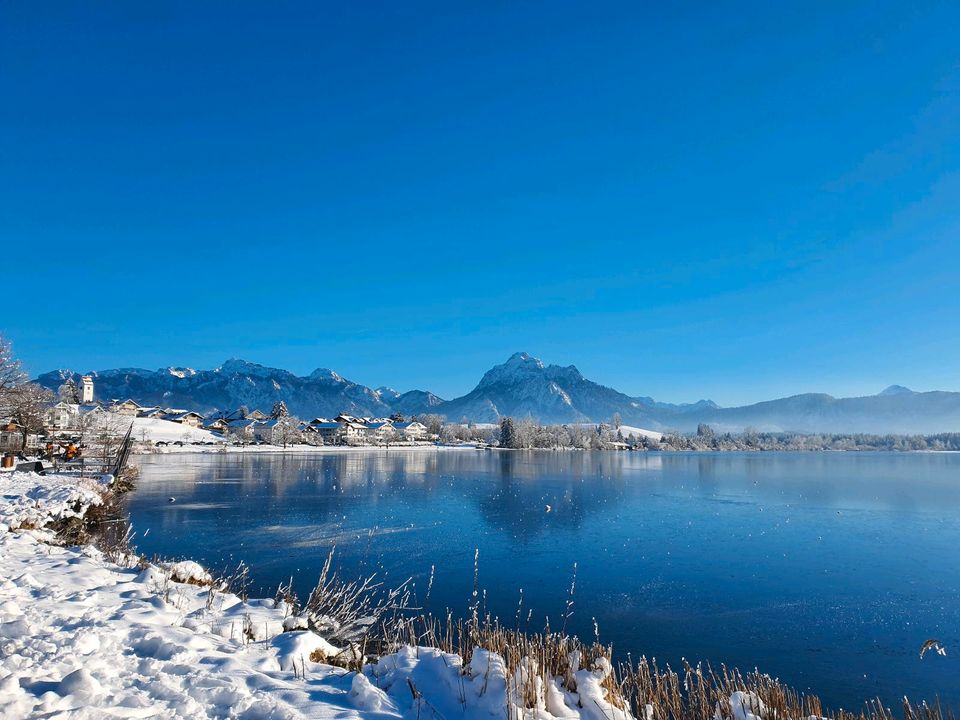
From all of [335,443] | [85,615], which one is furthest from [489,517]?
[335,443]

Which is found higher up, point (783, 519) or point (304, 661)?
point (304, 661)

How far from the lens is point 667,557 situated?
20703mm

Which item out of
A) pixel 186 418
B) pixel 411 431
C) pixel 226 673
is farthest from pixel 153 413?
pixel 226 673

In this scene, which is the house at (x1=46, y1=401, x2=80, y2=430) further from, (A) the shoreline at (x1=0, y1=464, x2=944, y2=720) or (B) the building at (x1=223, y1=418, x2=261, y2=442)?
(A) the shoreline at (x1=0, y1=464, x2=944, y2=720)

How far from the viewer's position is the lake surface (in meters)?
12.4

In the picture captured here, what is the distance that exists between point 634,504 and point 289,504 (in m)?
20.6

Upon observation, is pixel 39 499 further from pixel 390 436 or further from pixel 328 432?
pixel 390 436

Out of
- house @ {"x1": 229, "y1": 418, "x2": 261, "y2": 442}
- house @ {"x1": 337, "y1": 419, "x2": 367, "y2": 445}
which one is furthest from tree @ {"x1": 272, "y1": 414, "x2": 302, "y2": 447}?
house @ {"x1": 337, "y1": 419, "x2": 367, "y2": 445}

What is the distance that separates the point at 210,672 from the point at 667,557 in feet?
59.7

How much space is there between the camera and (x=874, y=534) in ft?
83.5

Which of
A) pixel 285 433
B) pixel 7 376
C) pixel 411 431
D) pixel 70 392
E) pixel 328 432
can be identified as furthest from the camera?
pixel 411 431

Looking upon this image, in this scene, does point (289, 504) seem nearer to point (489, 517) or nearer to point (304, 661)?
point (489, 517)

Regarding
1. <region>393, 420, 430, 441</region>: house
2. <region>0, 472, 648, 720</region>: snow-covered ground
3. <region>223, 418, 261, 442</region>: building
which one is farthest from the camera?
<region>393, 420, 430, 441</region>: house

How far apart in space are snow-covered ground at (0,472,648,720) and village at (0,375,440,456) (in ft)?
182
